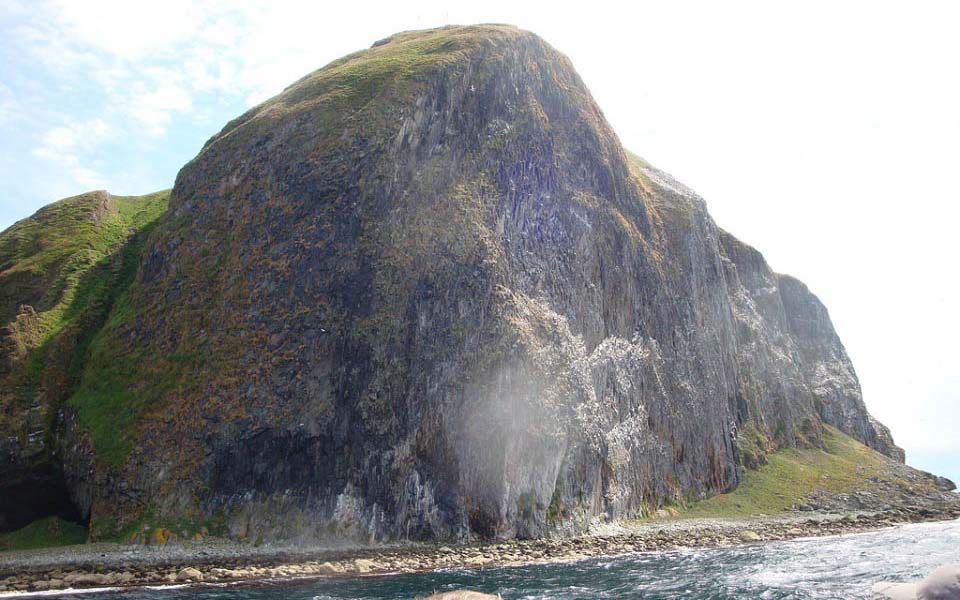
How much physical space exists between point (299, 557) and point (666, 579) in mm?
25075

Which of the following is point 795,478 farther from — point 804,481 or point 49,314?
point 49,314

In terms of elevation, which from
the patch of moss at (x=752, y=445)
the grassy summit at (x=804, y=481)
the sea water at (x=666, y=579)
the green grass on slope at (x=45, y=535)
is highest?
the patch of moss at (x=752, y=445)

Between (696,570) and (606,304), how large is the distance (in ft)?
137

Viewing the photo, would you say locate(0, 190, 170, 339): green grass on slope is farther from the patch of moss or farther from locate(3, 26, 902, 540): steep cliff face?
the patch of moss

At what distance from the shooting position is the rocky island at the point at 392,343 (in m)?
57.8

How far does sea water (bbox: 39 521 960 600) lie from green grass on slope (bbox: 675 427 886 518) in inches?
1172

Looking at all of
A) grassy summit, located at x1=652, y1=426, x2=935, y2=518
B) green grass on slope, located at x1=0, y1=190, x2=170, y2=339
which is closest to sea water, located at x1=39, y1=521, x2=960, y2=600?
grassy summit, located at x1=652, y1=426, x2=935, y2=518

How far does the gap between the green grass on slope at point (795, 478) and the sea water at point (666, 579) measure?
29760 millimetres

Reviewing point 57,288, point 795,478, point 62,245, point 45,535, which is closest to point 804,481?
point 795,478

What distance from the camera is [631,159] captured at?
11450 centimetres

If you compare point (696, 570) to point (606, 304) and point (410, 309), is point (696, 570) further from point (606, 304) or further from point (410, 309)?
point (606, 304)

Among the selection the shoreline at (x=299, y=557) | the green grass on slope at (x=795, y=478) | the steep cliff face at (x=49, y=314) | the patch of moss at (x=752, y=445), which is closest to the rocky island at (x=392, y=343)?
the steep cliff face at (x=49, y=314)

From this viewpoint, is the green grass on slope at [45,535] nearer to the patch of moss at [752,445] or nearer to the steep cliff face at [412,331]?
the steep cliff face at [412,331]

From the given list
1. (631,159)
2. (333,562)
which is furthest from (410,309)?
(631,159)
